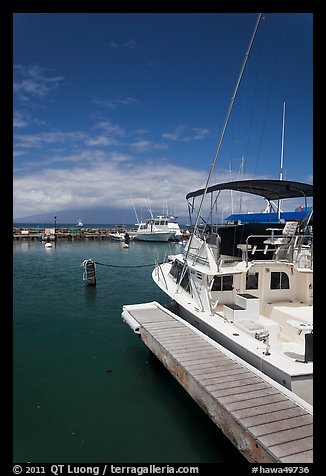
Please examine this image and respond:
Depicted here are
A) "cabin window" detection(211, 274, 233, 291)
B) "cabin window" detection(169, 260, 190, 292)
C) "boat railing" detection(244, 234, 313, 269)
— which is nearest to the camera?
"boat railing" detection(244, 234, 313, 269)

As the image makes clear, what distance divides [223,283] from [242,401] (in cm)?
515

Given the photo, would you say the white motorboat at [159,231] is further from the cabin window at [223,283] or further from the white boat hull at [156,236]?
the cabin window at [223,283]

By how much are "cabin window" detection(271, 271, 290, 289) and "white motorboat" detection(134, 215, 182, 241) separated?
53.8 metres

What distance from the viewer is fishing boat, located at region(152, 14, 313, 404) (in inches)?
327

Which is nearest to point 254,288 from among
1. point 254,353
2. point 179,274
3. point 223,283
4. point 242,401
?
point 223,283

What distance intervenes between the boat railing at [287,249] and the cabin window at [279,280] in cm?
50

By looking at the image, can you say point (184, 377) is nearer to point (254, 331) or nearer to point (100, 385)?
point (254, 331)

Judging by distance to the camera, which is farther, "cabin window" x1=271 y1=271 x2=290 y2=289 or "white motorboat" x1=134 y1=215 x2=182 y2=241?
"white motorboat" x1=134 y1=215 x2=182 y2=241

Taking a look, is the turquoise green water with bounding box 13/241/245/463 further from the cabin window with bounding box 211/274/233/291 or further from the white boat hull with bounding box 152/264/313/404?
the cabin window with bounding box 211/274/233/291

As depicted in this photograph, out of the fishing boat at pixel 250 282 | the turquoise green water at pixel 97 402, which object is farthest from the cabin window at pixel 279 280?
the turquoise green water at pixel 97 402

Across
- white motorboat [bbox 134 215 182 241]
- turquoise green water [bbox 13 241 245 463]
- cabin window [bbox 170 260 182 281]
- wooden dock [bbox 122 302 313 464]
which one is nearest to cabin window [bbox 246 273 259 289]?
wooden dock [bbox 122 302 313 464]

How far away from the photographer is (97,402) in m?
7.86
